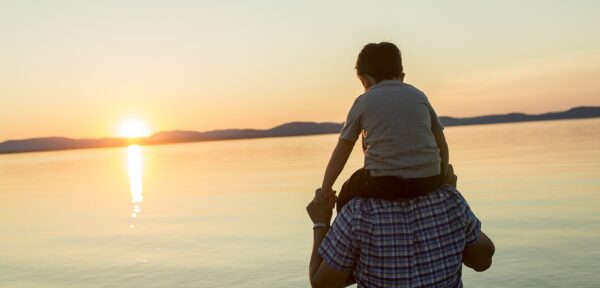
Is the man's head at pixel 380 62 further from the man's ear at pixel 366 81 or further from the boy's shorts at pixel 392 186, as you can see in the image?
the boy's shorts at pixel 392 186

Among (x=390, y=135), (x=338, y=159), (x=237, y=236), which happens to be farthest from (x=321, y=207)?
(x=237, y=236)

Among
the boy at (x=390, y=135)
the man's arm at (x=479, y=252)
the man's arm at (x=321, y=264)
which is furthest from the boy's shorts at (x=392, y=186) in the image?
the man's arm at (x=479, y=252)

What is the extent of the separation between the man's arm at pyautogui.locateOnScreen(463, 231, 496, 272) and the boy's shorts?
16.5 inches

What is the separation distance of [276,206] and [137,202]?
8.61 metres

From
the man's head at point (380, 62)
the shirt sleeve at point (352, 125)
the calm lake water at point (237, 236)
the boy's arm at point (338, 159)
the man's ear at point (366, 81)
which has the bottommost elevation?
the calm lake water at point (237, 236)

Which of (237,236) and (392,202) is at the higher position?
(392,202)

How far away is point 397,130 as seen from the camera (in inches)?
123

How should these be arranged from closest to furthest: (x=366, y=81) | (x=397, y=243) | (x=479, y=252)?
1. (x=397, y=243)
2. (x=366, y=81)
3. (x=479, y=252)

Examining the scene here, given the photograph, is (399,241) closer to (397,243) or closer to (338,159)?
(397,243)

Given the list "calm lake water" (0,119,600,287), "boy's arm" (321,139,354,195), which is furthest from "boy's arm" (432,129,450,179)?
"calm lake water" (0,119,600,287)

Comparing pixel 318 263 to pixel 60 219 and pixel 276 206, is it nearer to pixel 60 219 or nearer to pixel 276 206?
pixel 276 206

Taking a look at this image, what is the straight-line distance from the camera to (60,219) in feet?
73.8

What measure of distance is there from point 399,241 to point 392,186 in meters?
0.26

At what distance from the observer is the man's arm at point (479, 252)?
340 cm
